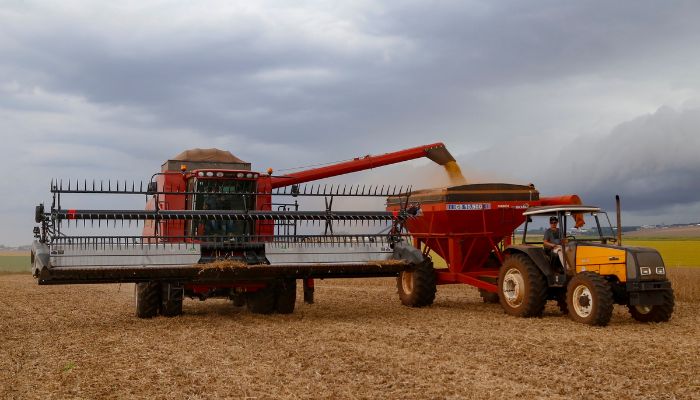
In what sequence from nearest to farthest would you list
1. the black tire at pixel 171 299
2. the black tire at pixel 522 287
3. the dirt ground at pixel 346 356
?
the dirt ground at pixel 346 356 < the black tire at pixel 171 299 < the black tire at pixel 522 287

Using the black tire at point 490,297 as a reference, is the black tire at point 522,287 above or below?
above

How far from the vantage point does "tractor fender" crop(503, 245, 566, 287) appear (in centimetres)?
1107

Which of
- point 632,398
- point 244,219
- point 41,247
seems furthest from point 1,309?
point 632,398

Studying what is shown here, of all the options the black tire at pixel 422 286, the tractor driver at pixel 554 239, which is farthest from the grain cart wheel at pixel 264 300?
the tractor driver at pixel 554 239

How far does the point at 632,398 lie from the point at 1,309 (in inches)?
472

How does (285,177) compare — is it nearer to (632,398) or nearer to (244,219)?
(244,219)

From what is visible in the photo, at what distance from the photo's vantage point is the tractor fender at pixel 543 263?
36.3 feet

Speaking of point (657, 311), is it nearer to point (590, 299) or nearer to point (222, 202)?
point (590, 299)

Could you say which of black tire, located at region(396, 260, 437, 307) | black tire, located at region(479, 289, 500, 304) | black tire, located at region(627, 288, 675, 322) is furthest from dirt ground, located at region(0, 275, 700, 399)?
black tire, located at region(479, 289, 500, 304)

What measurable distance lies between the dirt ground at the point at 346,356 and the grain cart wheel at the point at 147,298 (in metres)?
0.21

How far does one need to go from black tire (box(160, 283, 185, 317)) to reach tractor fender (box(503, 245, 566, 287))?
17.8ft

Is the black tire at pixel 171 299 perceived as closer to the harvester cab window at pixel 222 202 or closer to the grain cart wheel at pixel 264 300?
the harvester cab window at pixel 222 202

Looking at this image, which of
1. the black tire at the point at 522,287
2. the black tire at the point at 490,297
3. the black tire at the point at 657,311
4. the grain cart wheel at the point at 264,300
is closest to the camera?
the black tire at the point at 657,311

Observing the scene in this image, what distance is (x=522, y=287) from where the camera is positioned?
37.4 ft
